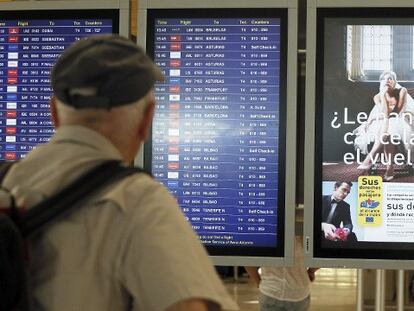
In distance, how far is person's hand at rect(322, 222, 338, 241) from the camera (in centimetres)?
298

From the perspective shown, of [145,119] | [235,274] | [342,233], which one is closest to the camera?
[145,119]

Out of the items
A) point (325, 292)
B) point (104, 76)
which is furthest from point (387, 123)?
point (325, 292)

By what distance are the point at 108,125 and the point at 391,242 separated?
190 centimetres

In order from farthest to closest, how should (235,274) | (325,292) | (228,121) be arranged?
(235,274), (325,292), (228,121)

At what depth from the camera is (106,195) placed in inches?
52.2

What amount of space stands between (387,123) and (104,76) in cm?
191

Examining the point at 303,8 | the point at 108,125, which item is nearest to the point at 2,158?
the point at 303,8

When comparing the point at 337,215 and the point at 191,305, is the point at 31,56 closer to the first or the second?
the point at 337,215

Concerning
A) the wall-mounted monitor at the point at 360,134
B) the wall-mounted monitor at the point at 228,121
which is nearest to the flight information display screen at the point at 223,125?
the wall-mounted monitor at the point at 228,121

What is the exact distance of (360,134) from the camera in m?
3.00

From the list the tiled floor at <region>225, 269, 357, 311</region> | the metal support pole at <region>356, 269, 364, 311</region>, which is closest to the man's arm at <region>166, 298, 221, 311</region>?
the metal support pole at <region>356, 269, 364, 311</region>

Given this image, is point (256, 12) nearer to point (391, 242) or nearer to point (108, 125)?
point (391, 242)

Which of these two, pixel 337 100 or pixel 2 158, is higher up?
pixel 337 100

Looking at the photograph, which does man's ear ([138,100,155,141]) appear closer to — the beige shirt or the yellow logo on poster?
the beige shirt
